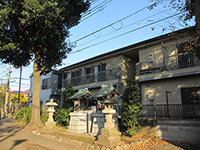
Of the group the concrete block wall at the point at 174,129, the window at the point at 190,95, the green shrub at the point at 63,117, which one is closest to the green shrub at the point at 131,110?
the concrete block wall at the point at 174,129

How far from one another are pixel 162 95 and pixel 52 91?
18.0 meters

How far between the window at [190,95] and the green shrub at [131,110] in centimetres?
445

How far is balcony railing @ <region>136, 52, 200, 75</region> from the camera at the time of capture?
11.6 meters

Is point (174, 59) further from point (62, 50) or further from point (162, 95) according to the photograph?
point (62, 50)

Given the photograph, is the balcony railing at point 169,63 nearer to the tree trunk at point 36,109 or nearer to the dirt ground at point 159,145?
the dirt ground at point 159,145

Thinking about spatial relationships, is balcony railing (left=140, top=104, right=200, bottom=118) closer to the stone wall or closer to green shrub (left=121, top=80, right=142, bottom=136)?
green shrub (left=121, top=80, right=142, bottom=136)

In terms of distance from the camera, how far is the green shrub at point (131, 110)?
31.0 ft

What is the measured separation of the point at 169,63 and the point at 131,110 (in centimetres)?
628

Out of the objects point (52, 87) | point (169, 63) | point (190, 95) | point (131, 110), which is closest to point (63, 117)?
point (131, 110)

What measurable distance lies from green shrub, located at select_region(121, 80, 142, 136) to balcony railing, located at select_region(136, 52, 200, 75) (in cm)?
451

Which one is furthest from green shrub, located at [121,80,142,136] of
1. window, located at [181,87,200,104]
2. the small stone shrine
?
window, located at [181,87,200,104]

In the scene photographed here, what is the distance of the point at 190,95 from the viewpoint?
11734 mm

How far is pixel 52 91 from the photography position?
83.8 feet

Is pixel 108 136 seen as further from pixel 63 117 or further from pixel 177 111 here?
pixel 63 117
